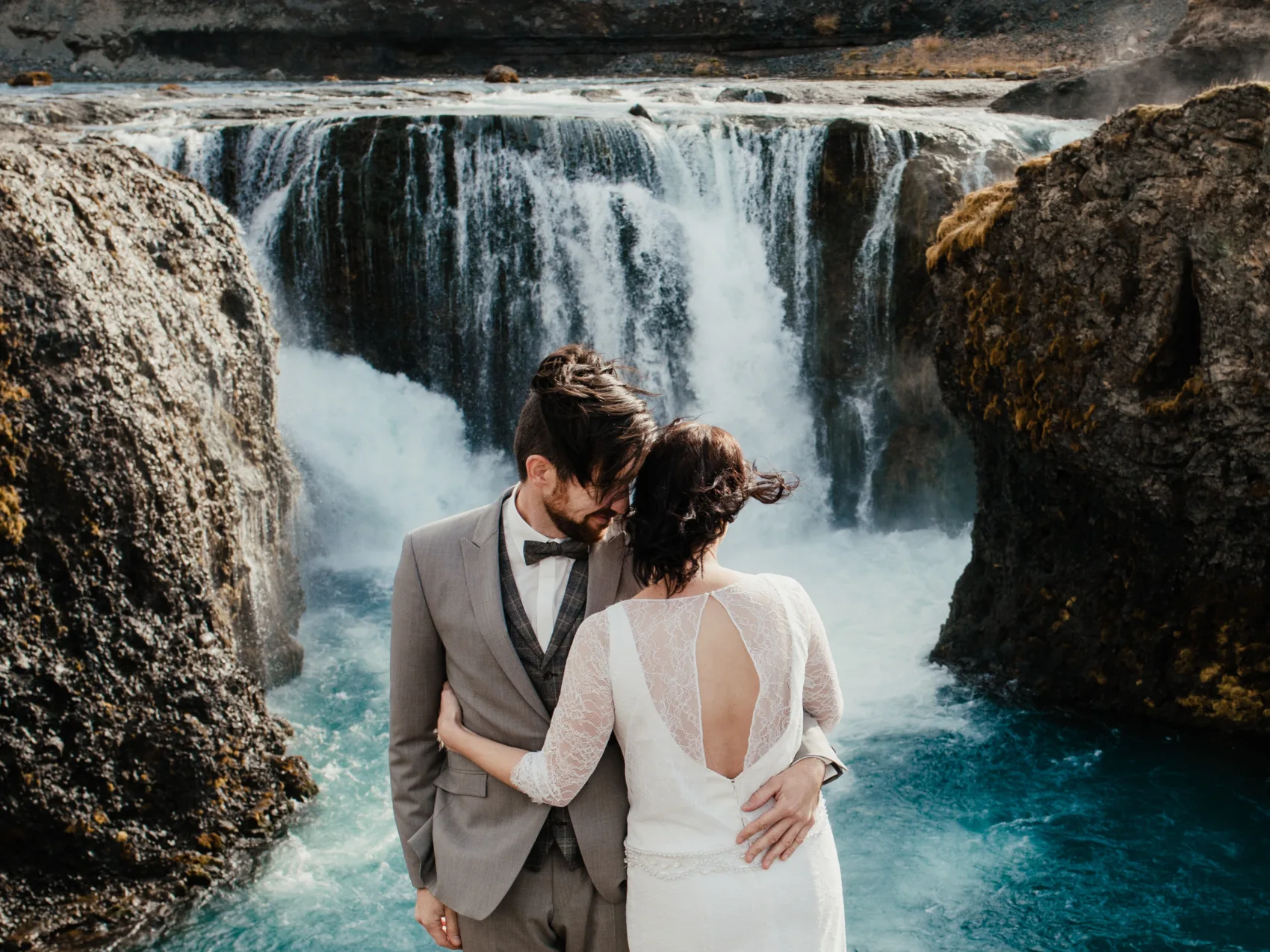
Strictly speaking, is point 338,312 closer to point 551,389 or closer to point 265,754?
point 265,754

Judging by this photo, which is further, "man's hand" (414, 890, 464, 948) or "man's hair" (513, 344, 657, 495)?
"man's hand" (414, 890, 464, 948)

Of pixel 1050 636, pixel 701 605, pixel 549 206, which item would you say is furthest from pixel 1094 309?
pixel 549 206

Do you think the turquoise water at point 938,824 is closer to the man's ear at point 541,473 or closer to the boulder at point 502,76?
the man's ear at point 541,473

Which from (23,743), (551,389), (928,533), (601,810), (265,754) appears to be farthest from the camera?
(928,533)

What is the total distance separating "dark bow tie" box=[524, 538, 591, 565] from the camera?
206 cm

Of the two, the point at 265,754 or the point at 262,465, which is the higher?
the point at 262,465

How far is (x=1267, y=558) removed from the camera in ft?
18.1

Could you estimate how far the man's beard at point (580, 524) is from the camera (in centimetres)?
198

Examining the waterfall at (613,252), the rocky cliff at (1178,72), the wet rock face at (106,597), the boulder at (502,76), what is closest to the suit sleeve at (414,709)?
the wet rock face at (106,597)

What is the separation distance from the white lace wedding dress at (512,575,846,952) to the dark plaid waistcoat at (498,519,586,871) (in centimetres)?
12

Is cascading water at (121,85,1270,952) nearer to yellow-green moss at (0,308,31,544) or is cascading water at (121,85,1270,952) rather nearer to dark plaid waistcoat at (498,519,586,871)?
yellow-green moss at (0,308,31,544)

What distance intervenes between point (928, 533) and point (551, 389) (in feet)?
31.2

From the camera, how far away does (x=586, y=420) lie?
1.85m

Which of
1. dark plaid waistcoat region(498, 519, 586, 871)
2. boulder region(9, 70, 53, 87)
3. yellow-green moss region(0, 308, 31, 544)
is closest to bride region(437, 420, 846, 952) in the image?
dark plaid waistcoat region(498, 519, 586, 871)
